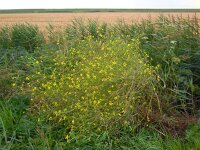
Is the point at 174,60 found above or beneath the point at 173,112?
above

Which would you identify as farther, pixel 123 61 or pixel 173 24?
pixel 173 24

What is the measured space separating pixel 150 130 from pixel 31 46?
5.24 metres

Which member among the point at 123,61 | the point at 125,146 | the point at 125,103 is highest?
the point at 123,61

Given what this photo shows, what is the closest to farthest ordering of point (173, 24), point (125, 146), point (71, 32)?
point (125, 146) < point (173, 24) < point (71, 32)

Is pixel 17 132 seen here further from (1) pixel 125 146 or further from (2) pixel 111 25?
(2) pixel 111 25

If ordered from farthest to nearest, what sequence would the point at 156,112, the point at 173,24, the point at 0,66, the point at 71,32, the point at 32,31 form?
the point at 32,31, the point at 71,32, the point at 173,24, the point at 0,66, the point at 156,112

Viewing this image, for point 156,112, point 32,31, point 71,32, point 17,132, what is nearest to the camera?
point 17,132

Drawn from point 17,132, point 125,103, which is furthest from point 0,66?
point 125,103

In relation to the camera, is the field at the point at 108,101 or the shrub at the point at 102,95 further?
the shrub at the point at 102,95

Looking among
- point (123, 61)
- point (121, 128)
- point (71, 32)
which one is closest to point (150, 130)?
point (121, 128)

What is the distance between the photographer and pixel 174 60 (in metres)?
5.57

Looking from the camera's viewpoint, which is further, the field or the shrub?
the shrub

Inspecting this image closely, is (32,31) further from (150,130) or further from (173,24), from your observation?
(150,130)

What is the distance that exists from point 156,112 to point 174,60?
97 centimetres
